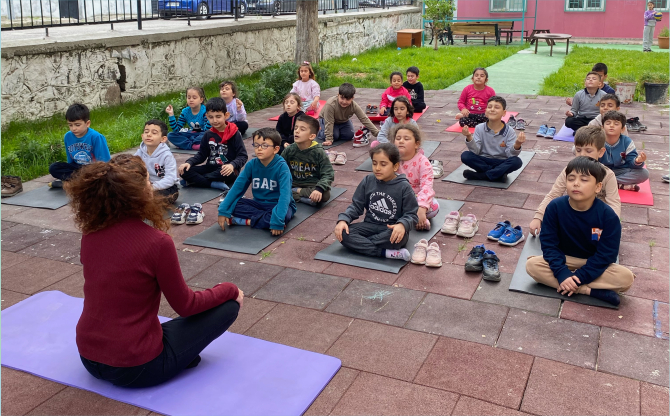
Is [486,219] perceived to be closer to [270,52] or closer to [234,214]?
[234,214]

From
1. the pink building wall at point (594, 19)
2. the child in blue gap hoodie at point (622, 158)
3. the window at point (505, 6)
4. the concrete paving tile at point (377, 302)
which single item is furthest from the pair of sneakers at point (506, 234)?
the window at point (505, 6)

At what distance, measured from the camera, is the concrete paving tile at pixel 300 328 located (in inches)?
147

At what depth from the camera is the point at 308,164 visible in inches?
253

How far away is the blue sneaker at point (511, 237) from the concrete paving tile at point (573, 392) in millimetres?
1845

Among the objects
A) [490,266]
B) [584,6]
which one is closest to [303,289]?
[490,266]

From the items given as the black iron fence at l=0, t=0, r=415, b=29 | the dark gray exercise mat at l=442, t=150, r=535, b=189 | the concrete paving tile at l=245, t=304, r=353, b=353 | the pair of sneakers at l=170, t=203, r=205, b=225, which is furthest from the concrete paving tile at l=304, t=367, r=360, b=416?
the black iron fence at l=0, t=0, r=415, b=29

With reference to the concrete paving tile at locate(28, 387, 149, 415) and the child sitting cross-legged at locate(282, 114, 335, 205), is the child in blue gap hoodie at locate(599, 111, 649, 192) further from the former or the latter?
the concrete paving tile at locate(28, 387, 149, 415)

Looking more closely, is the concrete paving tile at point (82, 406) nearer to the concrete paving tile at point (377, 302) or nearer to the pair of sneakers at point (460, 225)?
the concrete paving tile at point (377, 302)

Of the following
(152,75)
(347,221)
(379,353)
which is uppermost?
(152,75)

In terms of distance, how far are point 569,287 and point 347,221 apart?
5.86ft

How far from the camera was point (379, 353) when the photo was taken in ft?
11.8

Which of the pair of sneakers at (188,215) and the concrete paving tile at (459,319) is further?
the pair of sneakers at (188,215)

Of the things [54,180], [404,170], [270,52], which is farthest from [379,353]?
[270,52]

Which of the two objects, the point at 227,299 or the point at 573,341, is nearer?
the point at 227,299
